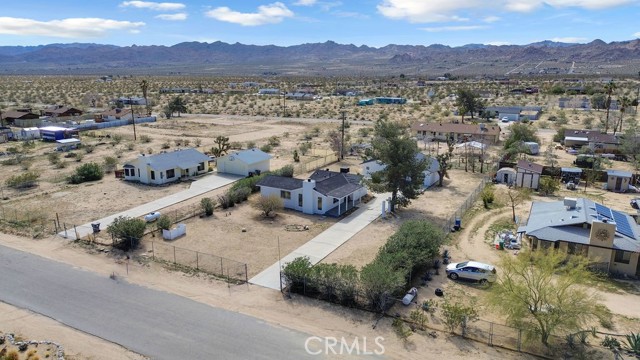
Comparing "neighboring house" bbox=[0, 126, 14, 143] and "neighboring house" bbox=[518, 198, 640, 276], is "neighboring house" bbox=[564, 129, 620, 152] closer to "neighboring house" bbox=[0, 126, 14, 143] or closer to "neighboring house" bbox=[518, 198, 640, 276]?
"neighboring house" bbox=[518, 198, 640, 276]

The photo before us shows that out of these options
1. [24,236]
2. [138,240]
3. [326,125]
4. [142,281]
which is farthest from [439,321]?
[326,125]

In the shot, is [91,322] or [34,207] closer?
[91,322]

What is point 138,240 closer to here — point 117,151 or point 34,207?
point 34,207

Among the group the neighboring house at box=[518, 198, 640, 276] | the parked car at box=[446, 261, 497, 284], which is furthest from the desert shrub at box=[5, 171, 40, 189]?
the neighboring house at box=[518, 198, 640, 276]

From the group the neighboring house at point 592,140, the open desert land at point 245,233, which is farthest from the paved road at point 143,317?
the neighboring house at point 592,140

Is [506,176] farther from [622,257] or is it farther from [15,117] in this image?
[15,117]

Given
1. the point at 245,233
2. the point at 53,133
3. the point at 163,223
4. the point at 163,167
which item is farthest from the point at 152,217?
the point at 53,133

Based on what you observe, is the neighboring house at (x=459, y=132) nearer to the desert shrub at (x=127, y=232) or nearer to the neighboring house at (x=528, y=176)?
the neighboring house at (x=528, y=176)
